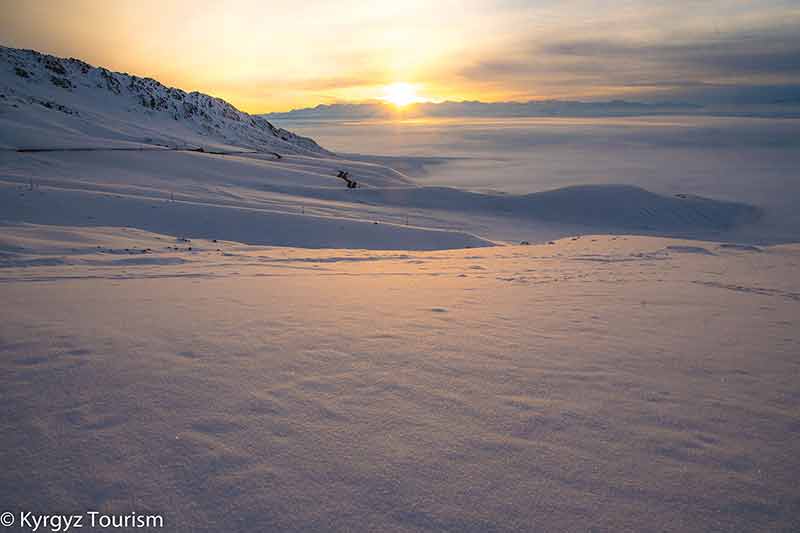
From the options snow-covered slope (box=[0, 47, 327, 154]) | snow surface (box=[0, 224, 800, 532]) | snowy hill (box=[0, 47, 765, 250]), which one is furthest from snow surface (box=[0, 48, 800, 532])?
snow-covered slope (box=[0, 47, 327, 154])

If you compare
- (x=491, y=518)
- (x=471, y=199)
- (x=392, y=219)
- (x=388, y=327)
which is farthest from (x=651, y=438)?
(x=471, y=199)

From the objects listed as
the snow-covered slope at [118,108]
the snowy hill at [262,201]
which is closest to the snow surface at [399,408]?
the snowy hill at [262,201]

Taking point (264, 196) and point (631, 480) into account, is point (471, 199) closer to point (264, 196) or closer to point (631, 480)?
point (264, 196)

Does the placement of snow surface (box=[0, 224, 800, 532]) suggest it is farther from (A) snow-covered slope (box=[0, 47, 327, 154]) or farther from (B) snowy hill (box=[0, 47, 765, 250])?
(A) snow-covered slope (box=[0, 47, 327, 154])

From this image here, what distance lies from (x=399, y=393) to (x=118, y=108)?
85504 millimetres

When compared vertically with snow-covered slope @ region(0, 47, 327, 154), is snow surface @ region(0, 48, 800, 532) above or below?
below

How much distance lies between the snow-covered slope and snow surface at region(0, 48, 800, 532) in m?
45.3

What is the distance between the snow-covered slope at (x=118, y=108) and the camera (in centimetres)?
4778

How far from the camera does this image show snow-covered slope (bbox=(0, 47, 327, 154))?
157 feet

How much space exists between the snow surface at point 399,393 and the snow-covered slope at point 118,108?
45258 mm

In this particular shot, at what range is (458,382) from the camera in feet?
11.2

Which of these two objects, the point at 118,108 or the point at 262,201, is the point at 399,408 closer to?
the point at 262,201

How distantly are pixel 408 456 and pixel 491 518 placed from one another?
1.79 feet

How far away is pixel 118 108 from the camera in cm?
7325
